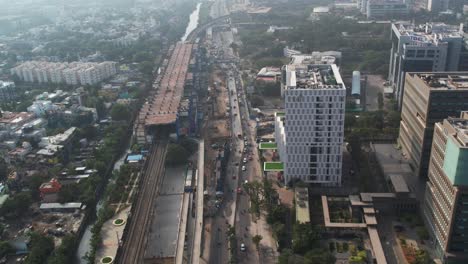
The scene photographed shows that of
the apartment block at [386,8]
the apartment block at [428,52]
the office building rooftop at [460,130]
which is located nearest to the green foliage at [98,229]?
the office building rooftop at [460,130]

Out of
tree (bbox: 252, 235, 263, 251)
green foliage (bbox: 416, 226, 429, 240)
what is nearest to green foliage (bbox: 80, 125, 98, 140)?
tree (bbox: 252, 235, 263, 251)

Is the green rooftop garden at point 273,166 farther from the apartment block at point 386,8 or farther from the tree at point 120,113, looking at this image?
the apartment block at point 386,8

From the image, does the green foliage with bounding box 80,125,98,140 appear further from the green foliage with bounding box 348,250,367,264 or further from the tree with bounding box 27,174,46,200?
the green foliage with bounding box 348,250,367,264

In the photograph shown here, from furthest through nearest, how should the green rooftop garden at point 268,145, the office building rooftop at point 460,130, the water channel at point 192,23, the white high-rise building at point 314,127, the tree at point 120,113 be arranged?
the water channel at point 192,23, the tree at point 120,113, the green rooftop garden at point 268,145, the white high-rise building at point 314,127, the office building rooftop at point 460,130

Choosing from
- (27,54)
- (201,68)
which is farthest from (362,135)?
(27,54)

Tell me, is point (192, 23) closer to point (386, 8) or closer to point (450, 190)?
point (386, 8)
